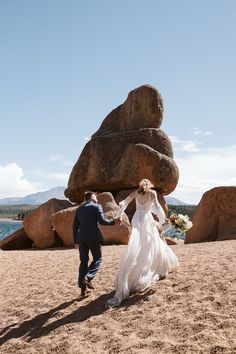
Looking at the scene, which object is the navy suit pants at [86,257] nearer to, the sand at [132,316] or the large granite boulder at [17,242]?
the sand at [132,316]

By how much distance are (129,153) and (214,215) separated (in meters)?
7.56

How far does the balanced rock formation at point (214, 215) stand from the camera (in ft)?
65.6

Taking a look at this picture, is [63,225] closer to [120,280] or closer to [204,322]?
[120,280]

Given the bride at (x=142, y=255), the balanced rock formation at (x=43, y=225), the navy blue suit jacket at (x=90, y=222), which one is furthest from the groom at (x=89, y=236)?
the balanced rock formation at (x=43, y=225)

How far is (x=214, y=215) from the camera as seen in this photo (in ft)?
66.9

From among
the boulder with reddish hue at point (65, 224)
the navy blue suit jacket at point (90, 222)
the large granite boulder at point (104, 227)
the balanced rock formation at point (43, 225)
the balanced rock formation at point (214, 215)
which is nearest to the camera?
the navy blue suit jacket at point (90, 222)

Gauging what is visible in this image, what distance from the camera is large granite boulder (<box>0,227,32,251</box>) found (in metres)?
24.4

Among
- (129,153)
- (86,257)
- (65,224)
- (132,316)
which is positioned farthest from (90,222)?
(129,153)

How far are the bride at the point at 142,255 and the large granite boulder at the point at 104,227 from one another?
32.3ft

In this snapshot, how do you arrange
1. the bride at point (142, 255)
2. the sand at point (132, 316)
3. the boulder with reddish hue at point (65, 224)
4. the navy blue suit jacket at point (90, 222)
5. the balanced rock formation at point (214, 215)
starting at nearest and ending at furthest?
1. the sand at point (132, 316)
2. the bride at point (142, 255)
3. the navy blue suit jacket at point (90, 222)
4. the balanced rock formation at point (214, 215)
5. the boulder with reddish hue at point (65, 224)

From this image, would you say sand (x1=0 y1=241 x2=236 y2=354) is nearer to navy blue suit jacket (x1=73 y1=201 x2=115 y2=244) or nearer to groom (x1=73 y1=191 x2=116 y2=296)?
groom (x1=73 y1=191 x2=116 y2=296)

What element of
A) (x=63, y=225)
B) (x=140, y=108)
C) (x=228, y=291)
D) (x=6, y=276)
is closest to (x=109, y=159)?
(x=140, y=108)

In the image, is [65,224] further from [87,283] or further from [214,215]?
[87,283]

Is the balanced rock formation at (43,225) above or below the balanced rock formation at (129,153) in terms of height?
below
